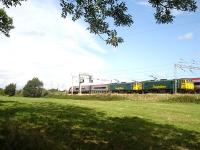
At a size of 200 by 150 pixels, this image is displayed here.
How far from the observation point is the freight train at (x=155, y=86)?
67750 millimetres

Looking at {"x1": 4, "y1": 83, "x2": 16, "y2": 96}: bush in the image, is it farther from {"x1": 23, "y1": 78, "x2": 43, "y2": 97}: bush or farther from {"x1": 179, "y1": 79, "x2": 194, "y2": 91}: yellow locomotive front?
{"x1": 179, "y1": 79, "x2": 194, "y2": 91}: yellow locomotive front

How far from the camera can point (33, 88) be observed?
8594cm

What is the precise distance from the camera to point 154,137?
41.5 ft

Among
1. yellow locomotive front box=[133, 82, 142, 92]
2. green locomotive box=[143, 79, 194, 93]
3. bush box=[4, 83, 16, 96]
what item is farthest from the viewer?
bush box=[4, 83, 16, 96]

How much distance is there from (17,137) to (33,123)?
420 centimetres

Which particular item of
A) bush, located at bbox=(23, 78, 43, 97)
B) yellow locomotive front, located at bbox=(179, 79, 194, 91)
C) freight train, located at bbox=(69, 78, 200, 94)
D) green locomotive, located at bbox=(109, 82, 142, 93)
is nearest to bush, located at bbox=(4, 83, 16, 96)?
bush, located at bbox=(23, 78, 43, 97)

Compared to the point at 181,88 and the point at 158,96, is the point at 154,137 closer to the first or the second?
the point at 158,96

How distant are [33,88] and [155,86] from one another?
1267 inches

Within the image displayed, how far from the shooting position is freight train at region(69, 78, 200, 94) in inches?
2667

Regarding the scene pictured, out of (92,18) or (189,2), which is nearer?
(189,2)

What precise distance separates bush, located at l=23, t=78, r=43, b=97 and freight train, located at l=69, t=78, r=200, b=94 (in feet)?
61.9

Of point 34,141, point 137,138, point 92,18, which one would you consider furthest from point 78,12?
point 137,138

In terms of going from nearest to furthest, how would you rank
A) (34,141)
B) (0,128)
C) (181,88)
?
(34,141) < (0,128) < (181,88)

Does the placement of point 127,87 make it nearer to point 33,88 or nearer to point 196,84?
point 196,84
